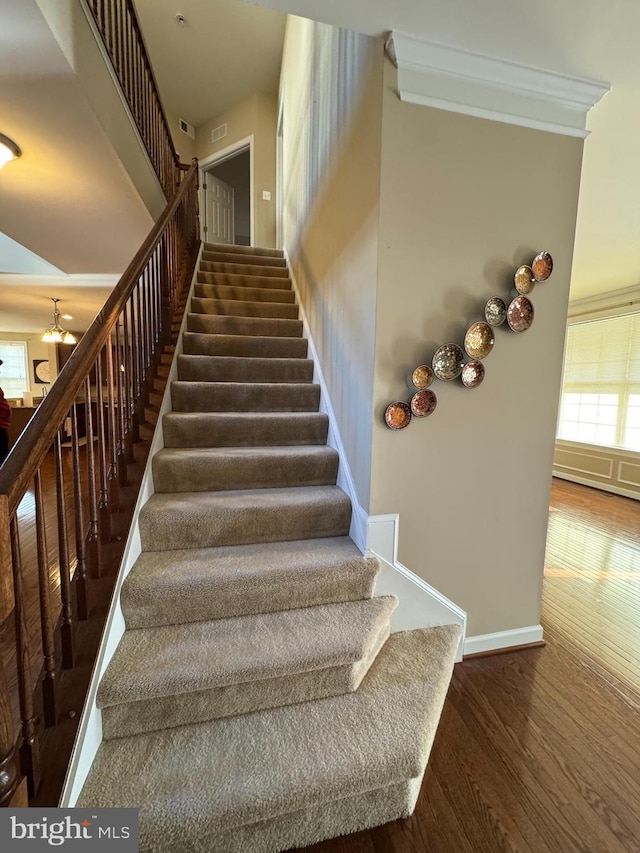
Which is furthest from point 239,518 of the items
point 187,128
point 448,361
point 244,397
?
point 187,128

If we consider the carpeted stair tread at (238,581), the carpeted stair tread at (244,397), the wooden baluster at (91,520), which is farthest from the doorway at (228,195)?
the carpeted stair tread at (238,581)

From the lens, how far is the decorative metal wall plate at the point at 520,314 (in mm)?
1574

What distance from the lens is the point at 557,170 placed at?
158 centimetres

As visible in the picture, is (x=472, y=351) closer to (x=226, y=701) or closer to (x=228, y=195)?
(x=226, y=701)

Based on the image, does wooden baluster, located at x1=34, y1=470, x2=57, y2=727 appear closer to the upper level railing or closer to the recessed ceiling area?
the upper level railing

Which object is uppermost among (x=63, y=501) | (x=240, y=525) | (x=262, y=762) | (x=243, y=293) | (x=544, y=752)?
(x=243, y=293)

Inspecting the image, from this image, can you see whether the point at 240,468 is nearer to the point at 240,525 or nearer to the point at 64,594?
the point at 240,525

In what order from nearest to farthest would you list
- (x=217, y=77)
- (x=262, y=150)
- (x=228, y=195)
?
(x=217, y=77), (x=262, y=150), (x=228, y=195)

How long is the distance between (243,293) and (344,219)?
1.67 m

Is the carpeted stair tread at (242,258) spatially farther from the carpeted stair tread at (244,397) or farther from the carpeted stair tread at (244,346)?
the carpeted stair tread at (244,397)

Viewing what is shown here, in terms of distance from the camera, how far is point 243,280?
3670 mm

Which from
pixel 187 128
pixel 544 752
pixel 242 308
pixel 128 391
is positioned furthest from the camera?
pixel 187 128

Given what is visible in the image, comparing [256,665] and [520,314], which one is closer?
[256,665]

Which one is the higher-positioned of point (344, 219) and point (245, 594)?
point (344, 219)
